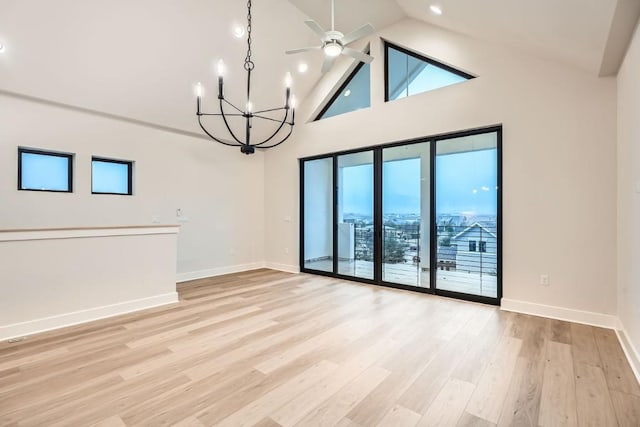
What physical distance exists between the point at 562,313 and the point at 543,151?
1.91 meters

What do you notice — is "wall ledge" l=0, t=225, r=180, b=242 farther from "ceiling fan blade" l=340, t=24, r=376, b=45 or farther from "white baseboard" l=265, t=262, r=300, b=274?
"ceiling fan blade" l=340, t=24, r=376, b=45

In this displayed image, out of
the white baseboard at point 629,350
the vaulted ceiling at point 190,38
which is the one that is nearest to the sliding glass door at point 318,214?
the vaulted ceiling at point 190,38

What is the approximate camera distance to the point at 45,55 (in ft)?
11.9

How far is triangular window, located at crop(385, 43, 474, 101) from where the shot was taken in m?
4.57

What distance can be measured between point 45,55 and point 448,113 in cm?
516

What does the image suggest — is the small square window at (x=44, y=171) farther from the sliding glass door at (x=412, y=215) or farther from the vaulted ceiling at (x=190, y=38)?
the sliding glass door at (x=412, y=215)

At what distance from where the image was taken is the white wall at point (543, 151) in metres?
3.35

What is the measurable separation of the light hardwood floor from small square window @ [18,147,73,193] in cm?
229

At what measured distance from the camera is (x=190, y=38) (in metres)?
4.21

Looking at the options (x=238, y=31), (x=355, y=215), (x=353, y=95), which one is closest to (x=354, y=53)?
(x=238, y=31)

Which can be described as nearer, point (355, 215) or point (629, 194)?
point (629, 194)

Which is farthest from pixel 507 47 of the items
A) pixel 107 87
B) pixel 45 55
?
pixel 45 55

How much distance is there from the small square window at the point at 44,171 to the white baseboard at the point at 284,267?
3826 millimetres

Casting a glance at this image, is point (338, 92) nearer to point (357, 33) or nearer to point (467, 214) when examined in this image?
point (357, 33)
